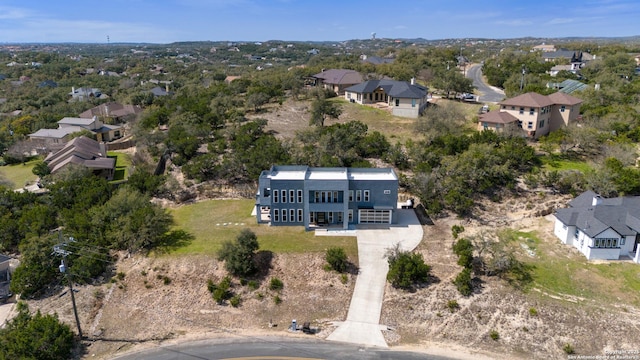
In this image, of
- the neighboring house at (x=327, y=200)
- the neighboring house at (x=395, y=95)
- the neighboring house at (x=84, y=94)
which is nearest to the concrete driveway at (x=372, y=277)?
the neighboring house at (x=327, y=200)

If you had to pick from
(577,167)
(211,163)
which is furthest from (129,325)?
(577,167)

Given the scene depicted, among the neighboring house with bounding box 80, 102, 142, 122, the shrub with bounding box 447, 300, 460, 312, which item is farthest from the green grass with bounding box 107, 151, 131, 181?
the shrub with bounding box 447, 300, 460, 312

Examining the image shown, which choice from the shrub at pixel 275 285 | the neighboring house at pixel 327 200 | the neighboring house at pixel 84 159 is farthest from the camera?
the neighboring house at pixel 84 159

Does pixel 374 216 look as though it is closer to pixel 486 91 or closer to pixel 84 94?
pixel 486 91

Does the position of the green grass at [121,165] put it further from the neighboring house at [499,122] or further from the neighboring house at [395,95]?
the neighboring house at [499,122]

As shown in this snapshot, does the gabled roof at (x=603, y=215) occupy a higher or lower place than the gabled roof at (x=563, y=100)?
lower

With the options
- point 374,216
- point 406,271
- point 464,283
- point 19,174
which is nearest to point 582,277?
point 464,283
